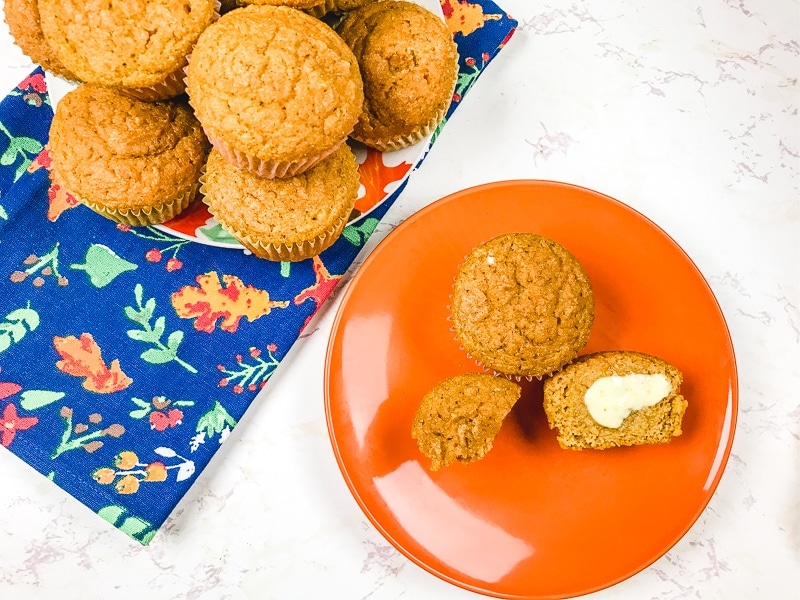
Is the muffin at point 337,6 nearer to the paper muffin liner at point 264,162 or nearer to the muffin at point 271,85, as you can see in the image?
the muffin at point 271,85

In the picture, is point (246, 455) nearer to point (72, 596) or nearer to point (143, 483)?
point (143, 483)

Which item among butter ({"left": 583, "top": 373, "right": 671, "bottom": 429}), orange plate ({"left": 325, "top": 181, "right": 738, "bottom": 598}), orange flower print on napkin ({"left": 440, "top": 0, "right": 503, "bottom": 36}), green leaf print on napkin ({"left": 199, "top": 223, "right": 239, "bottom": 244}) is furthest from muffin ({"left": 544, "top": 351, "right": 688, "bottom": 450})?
orange flower print on napkin ({"left": 440, "top": 0, "right": 503, "bottom": 36})

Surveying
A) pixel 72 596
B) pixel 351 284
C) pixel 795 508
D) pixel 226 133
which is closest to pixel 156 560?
pixel 72 596

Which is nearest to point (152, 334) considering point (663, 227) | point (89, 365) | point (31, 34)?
point (89, 365)

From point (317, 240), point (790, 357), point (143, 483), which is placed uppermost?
point (317, 240)

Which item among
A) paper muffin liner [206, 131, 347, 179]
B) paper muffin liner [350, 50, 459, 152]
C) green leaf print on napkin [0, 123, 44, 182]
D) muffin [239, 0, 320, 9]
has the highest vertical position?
muffin [239, 0, 320, 9]

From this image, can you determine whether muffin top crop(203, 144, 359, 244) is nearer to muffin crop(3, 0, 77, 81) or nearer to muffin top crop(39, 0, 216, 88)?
muffin top crop(39, 0, 216, 88)
